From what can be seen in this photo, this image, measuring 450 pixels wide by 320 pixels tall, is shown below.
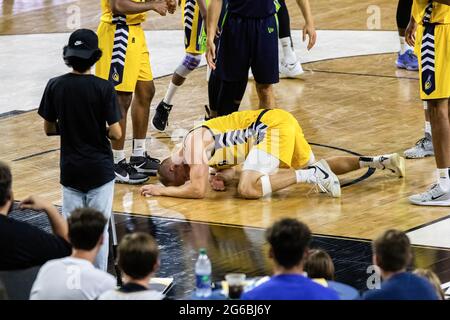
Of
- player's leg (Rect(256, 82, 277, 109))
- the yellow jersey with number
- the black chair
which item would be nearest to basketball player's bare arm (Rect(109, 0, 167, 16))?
the yellow jersey with number

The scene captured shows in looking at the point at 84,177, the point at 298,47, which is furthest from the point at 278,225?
the point at 298,47

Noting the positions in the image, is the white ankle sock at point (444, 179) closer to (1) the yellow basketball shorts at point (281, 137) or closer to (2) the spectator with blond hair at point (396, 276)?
(1) the yellow basketball shorts at point (281, 137)

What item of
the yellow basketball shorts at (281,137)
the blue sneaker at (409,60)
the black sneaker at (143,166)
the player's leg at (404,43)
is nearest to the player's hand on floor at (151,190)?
the black sneaker at (143,166)

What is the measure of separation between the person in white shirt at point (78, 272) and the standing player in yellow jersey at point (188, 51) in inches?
211

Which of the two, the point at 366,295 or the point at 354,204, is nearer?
the point at 366,295

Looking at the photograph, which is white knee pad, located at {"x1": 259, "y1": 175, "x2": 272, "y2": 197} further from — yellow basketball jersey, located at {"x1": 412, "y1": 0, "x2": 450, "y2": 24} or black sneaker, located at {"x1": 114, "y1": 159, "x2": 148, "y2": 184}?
yellow basketball jersey, located at {"x1": 412, "y1": 0, "x2": 450, "y2": 24}

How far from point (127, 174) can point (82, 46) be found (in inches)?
105

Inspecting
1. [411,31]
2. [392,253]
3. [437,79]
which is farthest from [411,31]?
[392,253]

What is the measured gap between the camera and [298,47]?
48.3 ft

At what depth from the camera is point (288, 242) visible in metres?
5.17

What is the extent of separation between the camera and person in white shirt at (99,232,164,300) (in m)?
Result: 5.08
